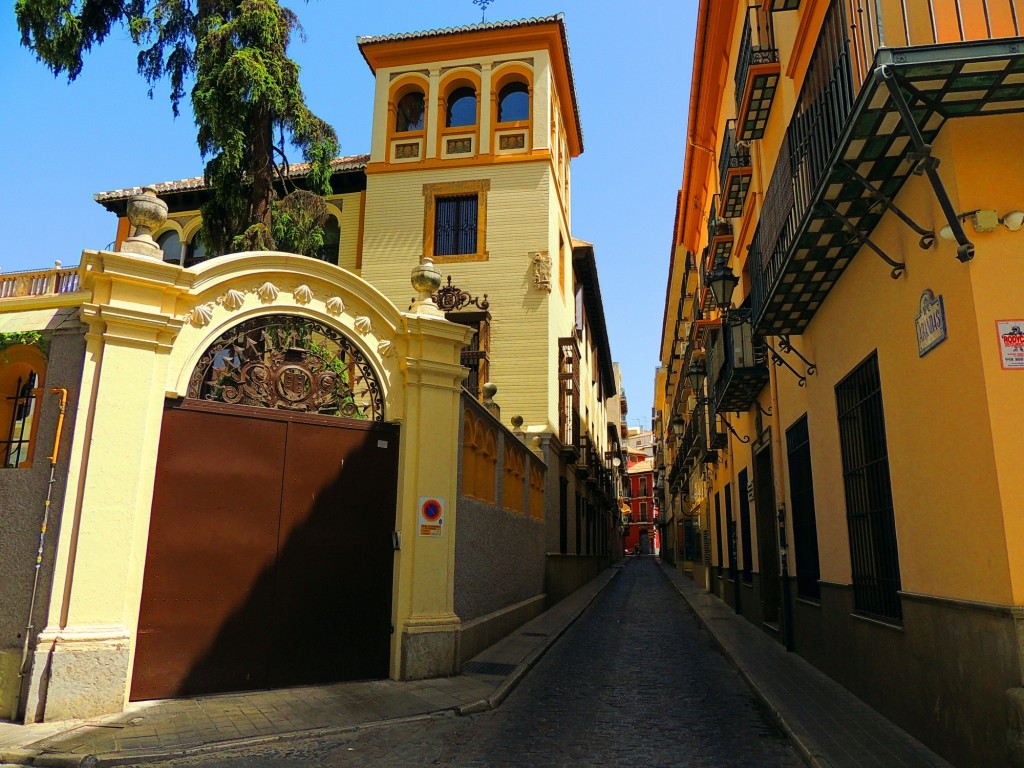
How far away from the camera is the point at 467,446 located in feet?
35.1

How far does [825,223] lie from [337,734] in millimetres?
6417

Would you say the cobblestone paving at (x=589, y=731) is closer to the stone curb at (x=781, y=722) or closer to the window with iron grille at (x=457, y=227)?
the stone curb at (x=781, y=722)

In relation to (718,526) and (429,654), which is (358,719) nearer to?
(429,654)

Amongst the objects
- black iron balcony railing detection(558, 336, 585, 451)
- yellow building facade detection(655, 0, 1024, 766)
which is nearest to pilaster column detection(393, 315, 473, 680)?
yellow building facade detection(655, 0, 1024, 766)

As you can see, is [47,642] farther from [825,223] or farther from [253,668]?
[825,223]

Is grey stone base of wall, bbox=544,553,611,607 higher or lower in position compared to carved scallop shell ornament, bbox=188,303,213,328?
lower

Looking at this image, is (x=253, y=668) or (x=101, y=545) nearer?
(x=101, y=545)

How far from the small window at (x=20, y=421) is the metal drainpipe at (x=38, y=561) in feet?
1.70

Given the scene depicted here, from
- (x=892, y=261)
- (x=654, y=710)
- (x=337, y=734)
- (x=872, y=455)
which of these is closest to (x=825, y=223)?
(x=892, y=261)

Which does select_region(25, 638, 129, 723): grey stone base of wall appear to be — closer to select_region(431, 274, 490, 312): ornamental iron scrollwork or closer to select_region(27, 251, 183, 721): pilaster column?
select_region(27, 251, 183, 721): pilaster column

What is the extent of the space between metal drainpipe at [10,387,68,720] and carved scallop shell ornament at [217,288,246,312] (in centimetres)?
177

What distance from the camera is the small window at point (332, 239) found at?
829 inches

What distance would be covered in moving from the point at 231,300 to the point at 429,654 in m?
4.66

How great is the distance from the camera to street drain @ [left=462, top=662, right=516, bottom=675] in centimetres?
916
